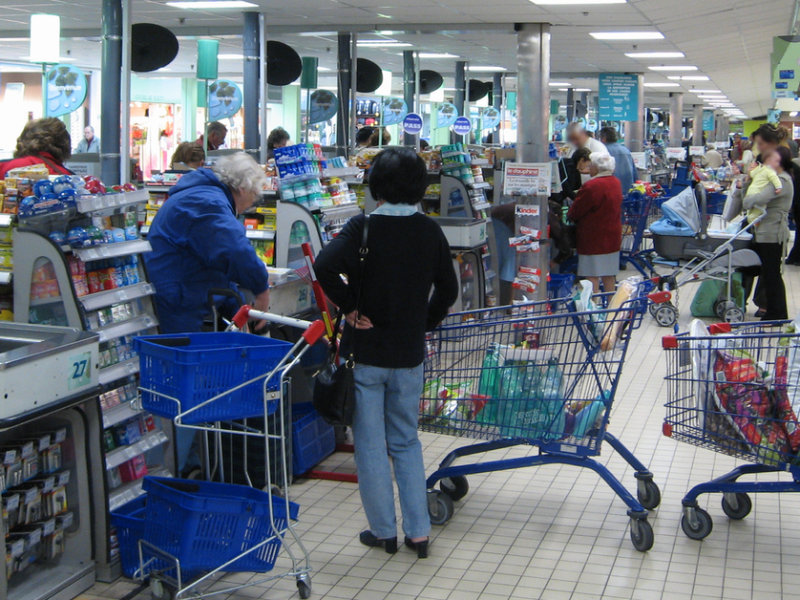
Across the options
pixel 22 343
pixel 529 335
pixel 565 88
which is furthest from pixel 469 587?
pixel 565 88

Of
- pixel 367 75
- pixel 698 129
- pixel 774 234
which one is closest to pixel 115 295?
pixel 774 234

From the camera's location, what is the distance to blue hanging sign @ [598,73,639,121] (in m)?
18.3

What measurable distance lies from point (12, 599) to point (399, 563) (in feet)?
4.95

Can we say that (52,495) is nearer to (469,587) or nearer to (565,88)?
(469,587)

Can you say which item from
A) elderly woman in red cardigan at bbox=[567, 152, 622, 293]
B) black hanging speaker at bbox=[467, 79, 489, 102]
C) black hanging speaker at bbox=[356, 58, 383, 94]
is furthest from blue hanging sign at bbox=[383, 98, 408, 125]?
black hanging speaker at bbox=[467, 79, 489, 102]

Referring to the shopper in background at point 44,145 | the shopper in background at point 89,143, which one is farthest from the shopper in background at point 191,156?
the shopper in background at point 89,143

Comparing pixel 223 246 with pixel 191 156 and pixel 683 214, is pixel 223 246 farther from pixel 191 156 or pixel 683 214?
pixel 683 214

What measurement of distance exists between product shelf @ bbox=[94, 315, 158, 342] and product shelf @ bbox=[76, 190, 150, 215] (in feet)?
1.56

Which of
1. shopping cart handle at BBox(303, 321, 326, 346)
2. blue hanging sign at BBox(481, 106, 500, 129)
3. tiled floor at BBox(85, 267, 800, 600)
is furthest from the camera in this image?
blue hanging sign at BBox(481, 106, 500, 129)

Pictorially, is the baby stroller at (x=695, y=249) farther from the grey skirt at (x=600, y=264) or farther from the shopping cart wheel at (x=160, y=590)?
the shopping cart wheel at (x=160, y=590)

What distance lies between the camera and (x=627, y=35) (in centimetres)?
1149

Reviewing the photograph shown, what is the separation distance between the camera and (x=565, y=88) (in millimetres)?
25031

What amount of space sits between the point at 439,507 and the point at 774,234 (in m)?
5.48

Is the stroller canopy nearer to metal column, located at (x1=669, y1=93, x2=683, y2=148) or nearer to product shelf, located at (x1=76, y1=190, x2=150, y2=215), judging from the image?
product shelf, located at (x1=76, y1=190, x2=150, y2=215)
